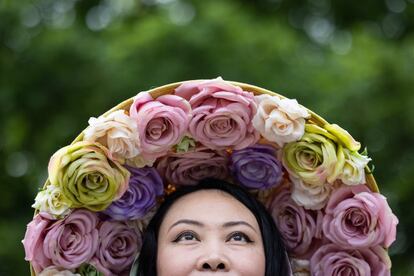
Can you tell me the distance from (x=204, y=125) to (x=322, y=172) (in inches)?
16.0

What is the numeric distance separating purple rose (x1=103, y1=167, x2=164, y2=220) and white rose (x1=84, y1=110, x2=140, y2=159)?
0.15 metres

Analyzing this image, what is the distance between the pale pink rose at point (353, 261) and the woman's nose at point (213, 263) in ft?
1.26

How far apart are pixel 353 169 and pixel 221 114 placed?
1.51 feet

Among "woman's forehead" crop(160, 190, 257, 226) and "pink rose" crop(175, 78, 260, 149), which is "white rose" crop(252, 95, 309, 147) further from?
"woman's forehead" crop(160, 190, 257, 226)

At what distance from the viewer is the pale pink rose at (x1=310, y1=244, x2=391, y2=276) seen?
4.23 metres

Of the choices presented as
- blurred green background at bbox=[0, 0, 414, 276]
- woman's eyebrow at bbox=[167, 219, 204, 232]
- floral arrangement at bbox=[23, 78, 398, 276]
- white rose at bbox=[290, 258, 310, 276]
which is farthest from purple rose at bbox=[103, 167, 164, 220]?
blurred green background at bbox=[0, 0, 414, 276]

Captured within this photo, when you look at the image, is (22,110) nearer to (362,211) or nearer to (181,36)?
(181,36)

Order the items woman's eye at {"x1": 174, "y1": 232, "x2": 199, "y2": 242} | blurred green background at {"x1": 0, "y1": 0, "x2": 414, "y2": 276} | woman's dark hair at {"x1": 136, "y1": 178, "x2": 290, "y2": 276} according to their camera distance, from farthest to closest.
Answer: blurred green background at {"x1": 0, "y1": 0, "x2": 414, "y2": 276}, woman's dark hair at {"x1": 136, "y1": 178, "x2": 290, "y2": 276}, woman's eye at {"x1": 174, "y1": 232, "x2": 199, "y2": 242}

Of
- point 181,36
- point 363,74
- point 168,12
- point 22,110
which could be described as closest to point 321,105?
point 363,74

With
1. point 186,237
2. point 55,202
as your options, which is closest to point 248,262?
point 186,237

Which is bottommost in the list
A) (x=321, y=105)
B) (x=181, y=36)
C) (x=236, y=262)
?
(x=236, y=262)

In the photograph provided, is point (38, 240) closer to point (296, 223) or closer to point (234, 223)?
point (234, 223)

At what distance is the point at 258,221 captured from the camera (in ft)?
14.0

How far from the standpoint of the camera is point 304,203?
13.9 ft
